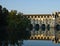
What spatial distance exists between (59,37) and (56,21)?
3758 centimetres

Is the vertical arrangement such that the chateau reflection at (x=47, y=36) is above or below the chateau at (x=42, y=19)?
below

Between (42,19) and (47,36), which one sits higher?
(42,19)

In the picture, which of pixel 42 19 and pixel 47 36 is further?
pixel 42 19

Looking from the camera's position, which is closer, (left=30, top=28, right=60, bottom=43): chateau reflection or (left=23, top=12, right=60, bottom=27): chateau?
(left=30, top=28, right=60, bottom=43): chateau reflection

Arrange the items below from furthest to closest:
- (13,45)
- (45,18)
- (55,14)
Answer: (45,18)
(55,14)
(13,45)

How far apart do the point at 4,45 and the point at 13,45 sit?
6.94ft

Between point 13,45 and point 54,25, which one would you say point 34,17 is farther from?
point 13,45

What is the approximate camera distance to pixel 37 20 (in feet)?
300

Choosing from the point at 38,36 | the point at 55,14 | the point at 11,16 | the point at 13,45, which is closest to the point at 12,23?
the point at 11,16

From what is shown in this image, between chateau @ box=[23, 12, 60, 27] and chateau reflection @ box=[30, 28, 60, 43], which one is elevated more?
chateau @ box=[23, 12, 60, 27]

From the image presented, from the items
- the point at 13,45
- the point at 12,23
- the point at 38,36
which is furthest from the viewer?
the point at 38,36

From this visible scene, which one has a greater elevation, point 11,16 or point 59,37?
point 11,16

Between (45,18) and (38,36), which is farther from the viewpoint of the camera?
(45,18)

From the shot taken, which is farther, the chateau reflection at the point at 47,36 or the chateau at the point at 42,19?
the chateau at the point at 42,19
